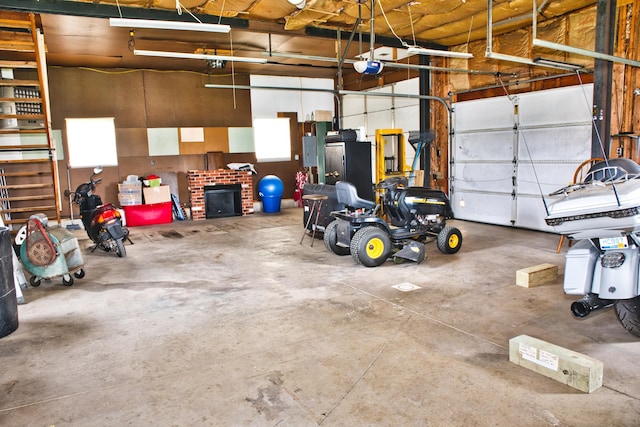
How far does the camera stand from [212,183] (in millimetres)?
10445

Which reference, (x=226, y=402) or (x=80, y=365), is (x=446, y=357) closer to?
(x=226, y=402)

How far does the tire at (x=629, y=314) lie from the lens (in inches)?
127

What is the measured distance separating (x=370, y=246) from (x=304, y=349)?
7.91 ft

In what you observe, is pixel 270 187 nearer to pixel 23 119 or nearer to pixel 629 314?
pixel 23 119

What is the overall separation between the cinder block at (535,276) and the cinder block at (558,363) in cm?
174

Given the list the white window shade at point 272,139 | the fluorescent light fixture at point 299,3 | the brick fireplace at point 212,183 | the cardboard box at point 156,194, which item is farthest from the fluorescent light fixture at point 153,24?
the white window shade at point 272,139

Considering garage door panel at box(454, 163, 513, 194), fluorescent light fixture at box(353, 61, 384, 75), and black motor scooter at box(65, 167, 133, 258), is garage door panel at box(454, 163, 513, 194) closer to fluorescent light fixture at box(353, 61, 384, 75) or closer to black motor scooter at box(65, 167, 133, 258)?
fluorescent light fixture at box(353, 61, 384, 75)

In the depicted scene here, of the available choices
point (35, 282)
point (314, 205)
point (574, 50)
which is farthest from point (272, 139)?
point (574, 50)

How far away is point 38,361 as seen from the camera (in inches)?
126

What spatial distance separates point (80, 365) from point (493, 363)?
9.40ft

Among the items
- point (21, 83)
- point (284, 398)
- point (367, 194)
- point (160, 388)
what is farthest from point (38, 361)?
point (367, 194)

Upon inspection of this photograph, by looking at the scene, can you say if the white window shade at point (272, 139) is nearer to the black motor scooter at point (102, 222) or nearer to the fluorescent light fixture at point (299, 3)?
the black motor scooter at point (102, 222)

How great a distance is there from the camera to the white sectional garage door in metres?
7.08

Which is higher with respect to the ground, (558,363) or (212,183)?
(212,183)
